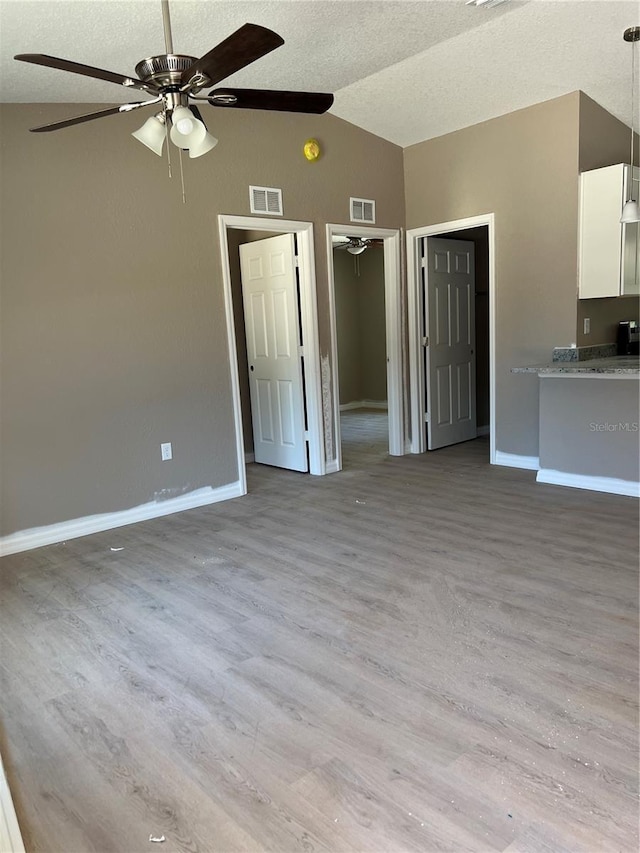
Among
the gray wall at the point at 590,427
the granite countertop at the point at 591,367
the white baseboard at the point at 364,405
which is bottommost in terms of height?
the white baseboard at the point at 364,405

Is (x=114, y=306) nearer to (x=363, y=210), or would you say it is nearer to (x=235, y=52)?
(x=235, y=52)

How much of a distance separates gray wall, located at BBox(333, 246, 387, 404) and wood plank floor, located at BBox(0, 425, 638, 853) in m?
5.44

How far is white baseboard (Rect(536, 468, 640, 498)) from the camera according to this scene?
14.3 ft

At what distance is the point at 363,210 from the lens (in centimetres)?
543

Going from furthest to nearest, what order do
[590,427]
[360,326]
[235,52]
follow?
[360,326]
[590,427]
[235,52]

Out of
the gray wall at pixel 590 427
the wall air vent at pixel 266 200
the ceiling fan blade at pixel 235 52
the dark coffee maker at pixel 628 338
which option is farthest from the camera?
the dark coffee maker at pixel 628 338

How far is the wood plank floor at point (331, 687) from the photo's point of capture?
65.6 inches

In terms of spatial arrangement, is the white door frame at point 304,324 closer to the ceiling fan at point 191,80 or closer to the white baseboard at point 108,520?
the white baseboard at point 108,520

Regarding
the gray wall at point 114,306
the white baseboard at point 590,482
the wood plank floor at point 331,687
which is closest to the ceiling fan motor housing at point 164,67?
the gray wall at point 114,306

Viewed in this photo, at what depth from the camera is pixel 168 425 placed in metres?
4.45

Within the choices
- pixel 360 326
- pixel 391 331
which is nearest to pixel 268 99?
pixel 391 331

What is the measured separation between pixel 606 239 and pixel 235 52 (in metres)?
3.43

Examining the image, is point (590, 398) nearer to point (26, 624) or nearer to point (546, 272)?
point (546, 272)

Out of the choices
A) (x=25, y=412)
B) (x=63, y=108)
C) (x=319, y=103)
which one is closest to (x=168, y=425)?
(x=25, y=412)
